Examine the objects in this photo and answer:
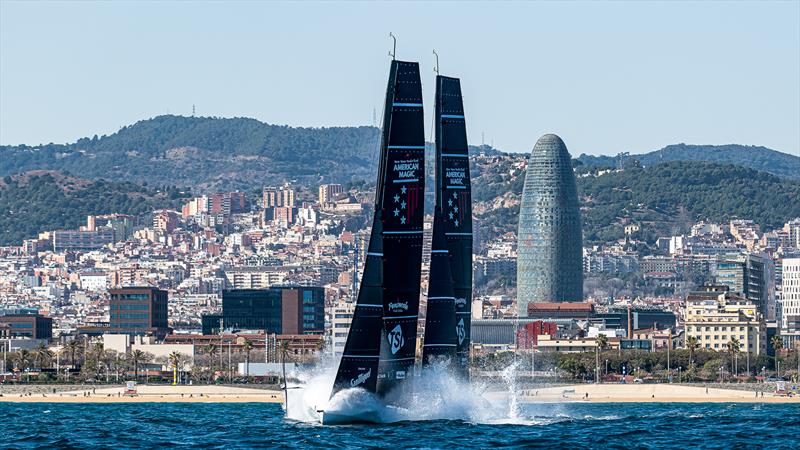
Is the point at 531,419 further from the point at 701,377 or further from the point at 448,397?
the point at 701,377

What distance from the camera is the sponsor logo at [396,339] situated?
62500 millimetres

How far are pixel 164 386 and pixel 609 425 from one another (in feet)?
241

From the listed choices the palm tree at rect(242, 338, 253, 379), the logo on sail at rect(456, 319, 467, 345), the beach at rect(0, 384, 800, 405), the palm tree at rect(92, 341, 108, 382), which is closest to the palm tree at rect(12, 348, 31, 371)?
the palm tree at rect(92, 341, 108, 382)

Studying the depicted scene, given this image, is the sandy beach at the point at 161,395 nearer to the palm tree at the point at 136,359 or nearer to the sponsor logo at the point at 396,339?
the palm tree at the point at 136,359

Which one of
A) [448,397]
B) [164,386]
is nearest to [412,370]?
[448,397]

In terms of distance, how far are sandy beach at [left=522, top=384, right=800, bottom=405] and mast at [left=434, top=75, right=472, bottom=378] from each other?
152 ft

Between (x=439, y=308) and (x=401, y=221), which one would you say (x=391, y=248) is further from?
(x=439, y=308)

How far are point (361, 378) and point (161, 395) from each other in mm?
68080

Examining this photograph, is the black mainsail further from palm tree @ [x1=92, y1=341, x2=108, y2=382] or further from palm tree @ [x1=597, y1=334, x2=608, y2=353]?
palm tree @ [x1=597, y1=334, x2=608, y2=353]

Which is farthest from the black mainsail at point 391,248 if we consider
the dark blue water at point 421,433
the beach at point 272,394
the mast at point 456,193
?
the beach at point 272,394

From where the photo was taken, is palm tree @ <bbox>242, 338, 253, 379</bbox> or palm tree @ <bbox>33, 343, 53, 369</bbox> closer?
palm tree @ <bbox>242, 338, 253, 379</bbox>

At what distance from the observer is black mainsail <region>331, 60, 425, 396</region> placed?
61500 millimetres

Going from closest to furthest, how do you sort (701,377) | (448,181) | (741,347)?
(448,181) → (701,377) → (741,347)

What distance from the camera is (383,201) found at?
6162 centimetres
